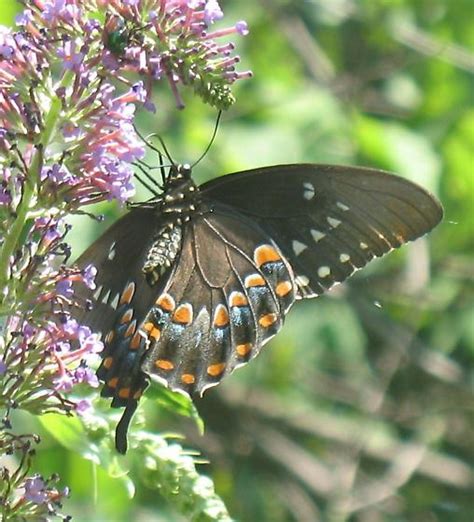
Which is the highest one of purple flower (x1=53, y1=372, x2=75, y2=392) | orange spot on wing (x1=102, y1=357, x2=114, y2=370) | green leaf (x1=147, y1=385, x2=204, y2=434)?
orange spot on wing (x1=102, y1=357, x2=114, y2=370)

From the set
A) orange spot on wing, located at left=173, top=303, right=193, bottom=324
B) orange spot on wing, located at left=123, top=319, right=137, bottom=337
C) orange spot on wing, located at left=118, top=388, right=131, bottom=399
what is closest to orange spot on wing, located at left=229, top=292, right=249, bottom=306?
orange spot on wing, located at left=173, top=303, right=193, bottom=324

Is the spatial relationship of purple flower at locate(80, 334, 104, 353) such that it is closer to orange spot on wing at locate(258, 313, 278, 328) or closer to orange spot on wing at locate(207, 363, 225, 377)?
orange spot on wing at locate(207, 363, 225, 377)

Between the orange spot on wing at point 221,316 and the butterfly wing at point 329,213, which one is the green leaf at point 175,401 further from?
the butterfly wing at point 329,213

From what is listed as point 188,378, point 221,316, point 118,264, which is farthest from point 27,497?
point 221,316

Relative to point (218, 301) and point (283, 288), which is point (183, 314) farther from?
point (283, 288)

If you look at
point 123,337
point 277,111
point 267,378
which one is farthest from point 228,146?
point 123,337
